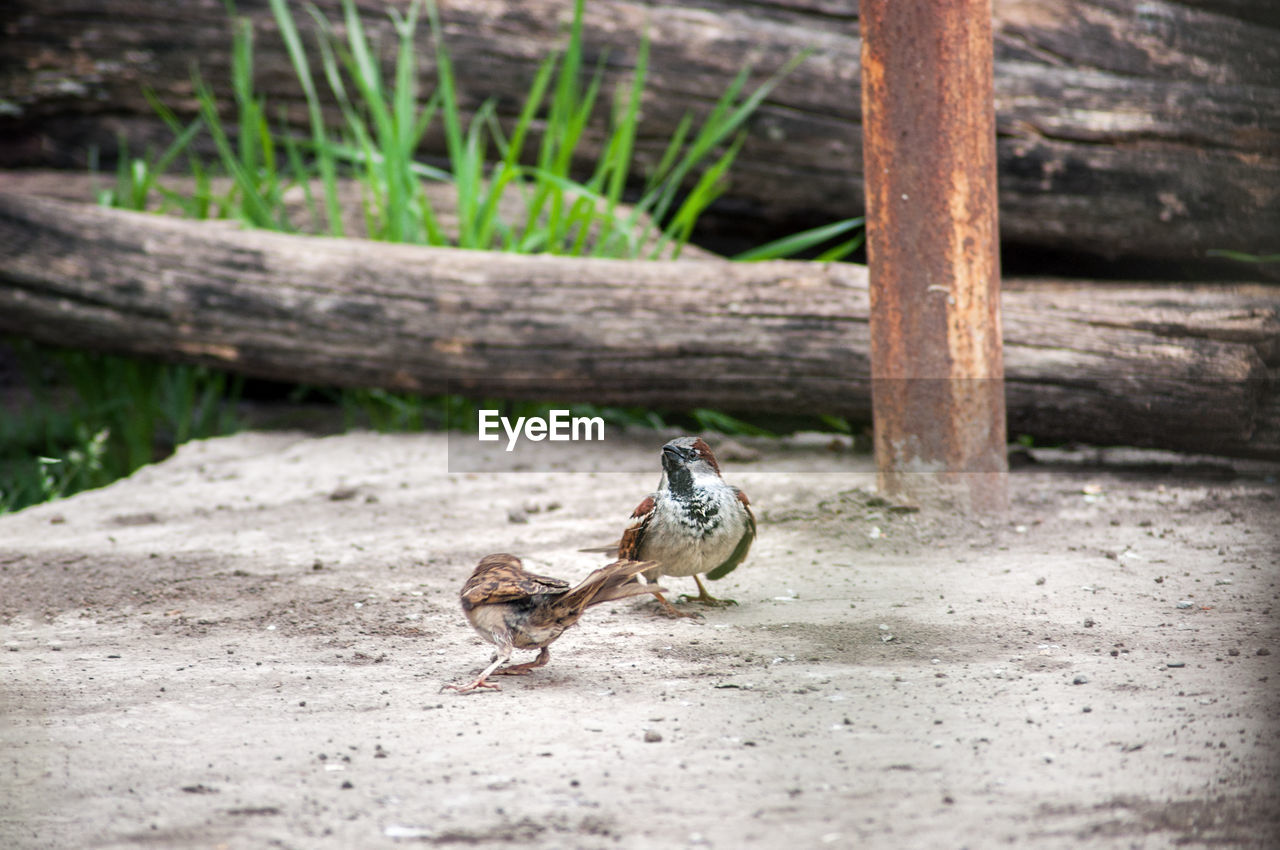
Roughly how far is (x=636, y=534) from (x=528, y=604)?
613 mm

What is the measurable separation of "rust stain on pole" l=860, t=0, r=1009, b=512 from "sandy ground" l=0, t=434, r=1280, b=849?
0.26 meters

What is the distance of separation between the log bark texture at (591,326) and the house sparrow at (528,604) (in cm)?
227

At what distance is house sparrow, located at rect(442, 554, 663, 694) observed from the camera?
2740mm

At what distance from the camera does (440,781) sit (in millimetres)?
2195

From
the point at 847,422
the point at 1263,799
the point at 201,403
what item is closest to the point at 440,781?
the point at 1263,799

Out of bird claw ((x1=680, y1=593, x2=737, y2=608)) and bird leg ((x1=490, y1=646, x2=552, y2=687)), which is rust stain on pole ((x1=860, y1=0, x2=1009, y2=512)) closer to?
bird claw ((x1=680, y1=593, x2=737, y2=608))

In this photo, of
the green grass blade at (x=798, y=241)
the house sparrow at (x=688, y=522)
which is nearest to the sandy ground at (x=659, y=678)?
the house sparrow at (x=688, y=522)

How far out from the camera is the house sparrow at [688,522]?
10.7 ft

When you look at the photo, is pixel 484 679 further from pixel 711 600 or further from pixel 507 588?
pixel 711 600

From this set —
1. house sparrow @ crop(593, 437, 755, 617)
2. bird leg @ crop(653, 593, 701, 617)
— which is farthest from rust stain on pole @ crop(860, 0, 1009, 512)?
bird leg @ crop(653, 593, 701, 617)

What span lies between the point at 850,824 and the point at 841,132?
446 cm

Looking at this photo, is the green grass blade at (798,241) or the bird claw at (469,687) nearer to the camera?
the bird claw at (469,687)

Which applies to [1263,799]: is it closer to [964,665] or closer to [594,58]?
[964,665]

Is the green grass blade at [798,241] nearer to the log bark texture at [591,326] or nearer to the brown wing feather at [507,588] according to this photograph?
the log bark texture at [591,326]
